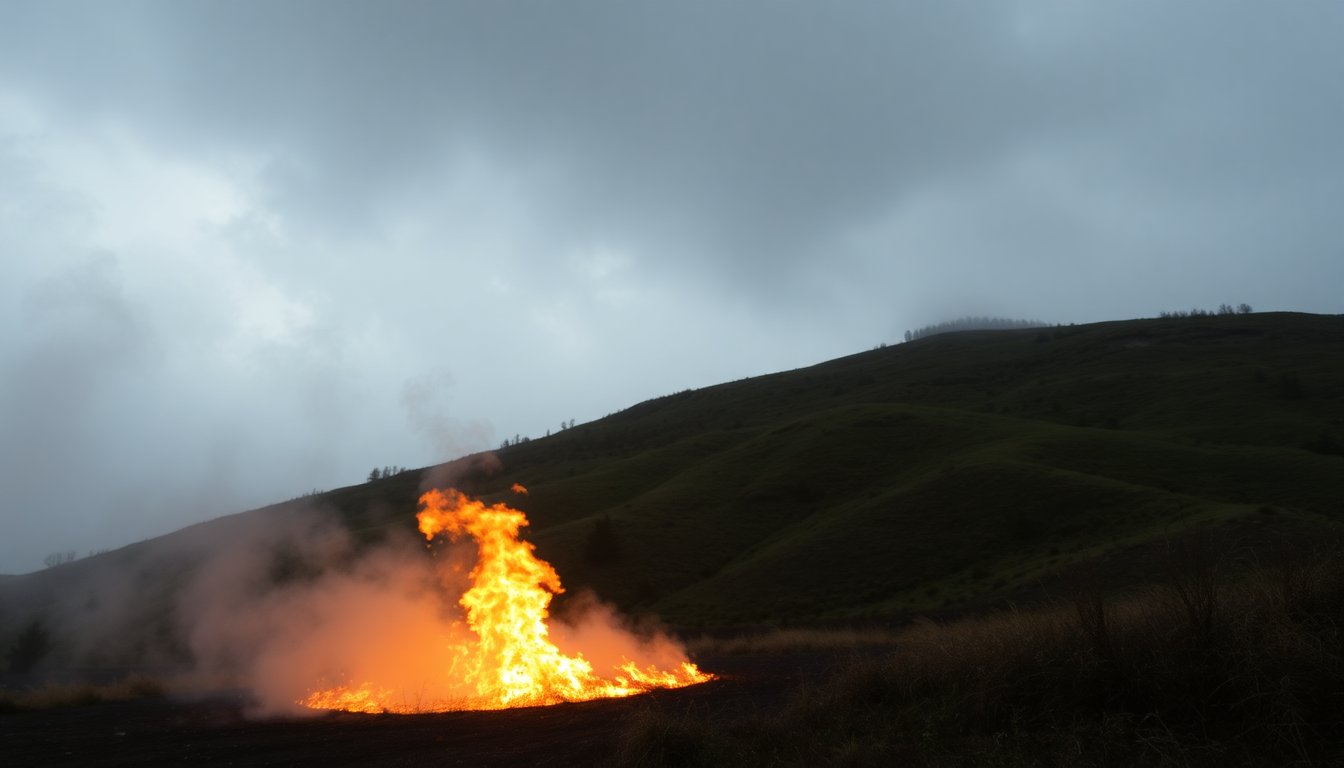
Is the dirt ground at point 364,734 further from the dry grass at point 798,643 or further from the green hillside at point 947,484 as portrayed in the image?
the green hillside at point 947,484

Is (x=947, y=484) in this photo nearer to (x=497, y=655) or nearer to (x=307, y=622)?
(x=497, y=655)

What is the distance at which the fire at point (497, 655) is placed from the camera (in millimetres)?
19500

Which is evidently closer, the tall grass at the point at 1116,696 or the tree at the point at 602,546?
the tall grass at the point at 1116,696

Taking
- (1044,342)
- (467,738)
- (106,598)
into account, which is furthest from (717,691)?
(1044,342)

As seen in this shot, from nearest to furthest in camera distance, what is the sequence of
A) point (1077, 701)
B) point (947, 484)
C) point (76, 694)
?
point (1077, 701), point (76, 694), point (947, 484)

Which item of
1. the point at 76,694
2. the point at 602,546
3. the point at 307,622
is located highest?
the point at 307,622

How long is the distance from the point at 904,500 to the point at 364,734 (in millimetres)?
48897

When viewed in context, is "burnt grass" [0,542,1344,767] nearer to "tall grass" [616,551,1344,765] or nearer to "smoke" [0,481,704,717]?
"tall grass" [616,551,1344,765]

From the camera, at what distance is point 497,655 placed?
67.1ft

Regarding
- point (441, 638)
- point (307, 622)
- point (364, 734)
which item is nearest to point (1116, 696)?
point (364, 734)

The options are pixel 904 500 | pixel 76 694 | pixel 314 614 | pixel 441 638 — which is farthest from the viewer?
pixel 904 500

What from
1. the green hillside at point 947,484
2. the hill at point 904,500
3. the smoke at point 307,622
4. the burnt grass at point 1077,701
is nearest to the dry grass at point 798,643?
the smoke at point 307,622

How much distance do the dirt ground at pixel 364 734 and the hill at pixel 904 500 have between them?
10076 millimetres

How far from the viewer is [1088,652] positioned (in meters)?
8.66
